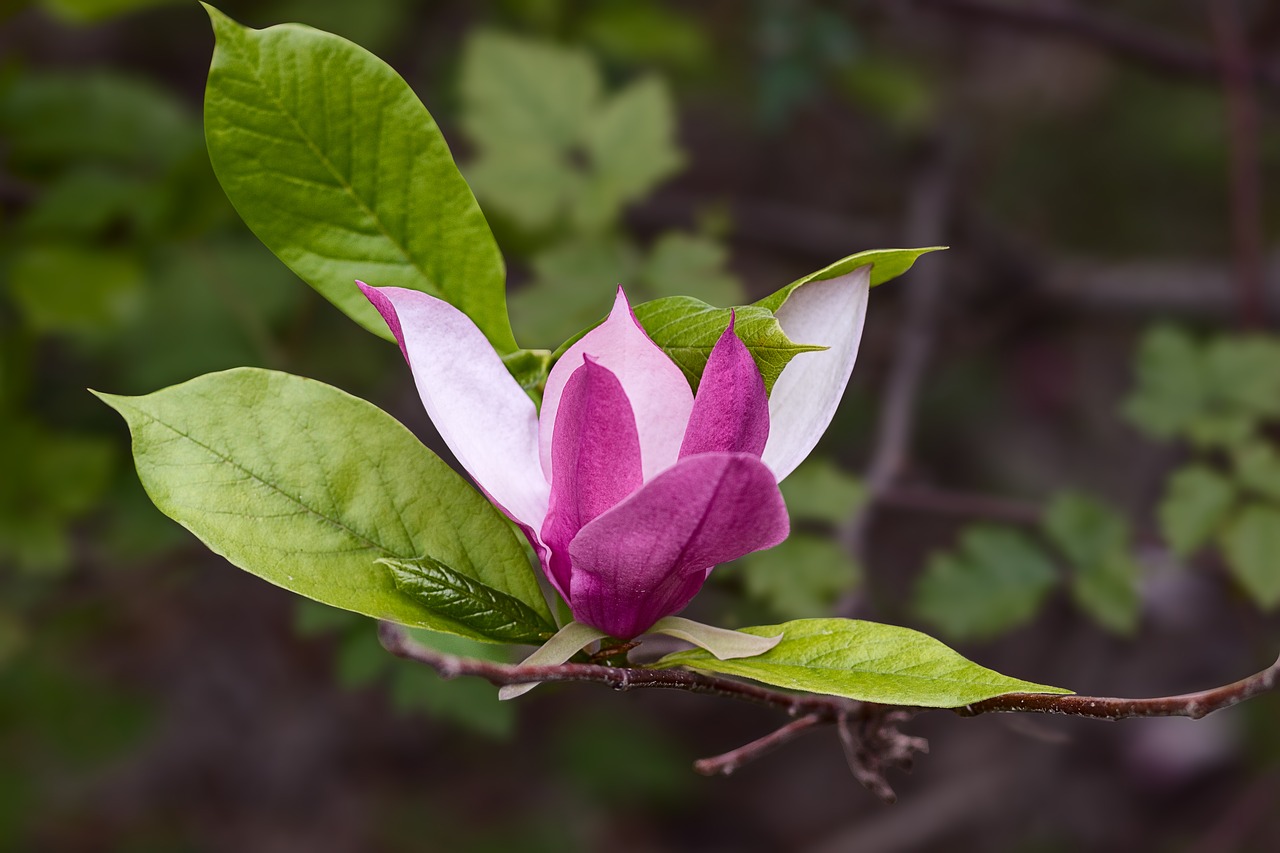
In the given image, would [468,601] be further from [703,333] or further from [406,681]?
[406,681]

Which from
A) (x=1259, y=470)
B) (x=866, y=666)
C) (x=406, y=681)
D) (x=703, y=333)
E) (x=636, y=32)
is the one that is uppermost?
(x=636, y=32)

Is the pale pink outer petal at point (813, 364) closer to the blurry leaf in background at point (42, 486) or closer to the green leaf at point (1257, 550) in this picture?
the green leaf at point (1257, 550)

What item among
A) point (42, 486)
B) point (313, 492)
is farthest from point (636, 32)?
point (313, 492)

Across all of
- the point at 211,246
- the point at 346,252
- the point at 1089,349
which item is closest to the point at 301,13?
the point at 211,246

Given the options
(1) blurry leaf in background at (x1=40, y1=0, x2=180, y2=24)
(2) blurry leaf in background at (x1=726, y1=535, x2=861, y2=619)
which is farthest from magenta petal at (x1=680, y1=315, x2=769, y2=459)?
(1) blurry leaf in background at (x1=40, y1=0, x2=180, y2=24)

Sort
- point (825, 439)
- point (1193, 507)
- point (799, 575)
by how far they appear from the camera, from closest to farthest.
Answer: point (799, 575)
point (1193, 507)
point (825, 439)

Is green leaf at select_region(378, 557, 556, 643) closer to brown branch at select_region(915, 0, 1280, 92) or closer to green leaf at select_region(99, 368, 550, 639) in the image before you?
green leaf at select_region(99, 368, 550, 639)
